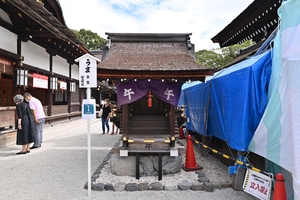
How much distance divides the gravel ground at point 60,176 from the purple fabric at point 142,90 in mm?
1997

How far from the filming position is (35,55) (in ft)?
33.6

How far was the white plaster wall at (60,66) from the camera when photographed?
41.2ft

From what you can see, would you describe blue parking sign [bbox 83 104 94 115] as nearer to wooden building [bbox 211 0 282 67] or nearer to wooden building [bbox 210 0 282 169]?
wooden building [bbox 210 0 282 169]

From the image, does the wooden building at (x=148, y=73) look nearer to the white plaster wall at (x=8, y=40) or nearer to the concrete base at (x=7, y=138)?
the white plaster wall at (x=8, y=40)

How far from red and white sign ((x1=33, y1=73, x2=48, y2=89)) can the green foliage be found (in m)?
19.0

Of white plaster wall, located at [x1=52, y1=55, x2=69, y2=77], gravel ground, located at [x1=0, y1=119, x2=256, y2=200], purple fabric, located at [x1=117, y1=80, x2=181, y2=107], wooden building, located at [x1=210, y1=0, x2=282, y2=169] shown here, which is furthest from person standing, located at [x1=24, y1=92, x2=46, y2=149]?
wooden building, located at [x1=210, y1=0, x2=282, y2=169]

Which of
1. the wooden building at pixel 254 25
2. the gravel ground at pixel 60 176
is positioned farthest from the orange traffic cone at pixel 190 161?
the wooden building at pixel 254 25

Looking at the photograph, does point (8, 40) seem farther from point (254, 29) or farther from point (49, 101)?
point (254, 29)

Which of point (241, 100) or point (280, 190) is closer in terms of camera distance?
point (280, 190)

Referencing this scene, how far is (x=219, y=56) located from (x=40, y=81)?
72.2ft

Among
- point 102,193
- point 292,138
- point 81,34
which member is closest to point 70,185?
point 102,193

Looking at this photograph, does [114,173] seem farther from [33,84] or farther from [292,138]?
[33,84]

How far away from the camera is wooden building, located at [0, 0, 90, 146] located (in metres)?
7.67

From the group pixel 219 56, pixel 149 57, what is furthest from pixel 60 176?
pixel 219 56
